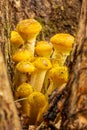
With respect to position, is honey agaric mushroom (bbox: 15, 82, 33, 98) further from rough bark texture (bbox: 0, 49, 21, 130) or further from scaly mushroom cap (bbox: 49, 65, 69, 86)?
rough bark texture (bbox: 0, 49, 21, 130)

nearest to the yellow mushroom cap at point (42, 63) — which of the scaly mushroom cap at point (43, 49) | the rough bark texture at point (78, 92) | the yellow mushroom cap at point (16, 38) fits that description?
the scaly mushroom cap at point (43, 49)

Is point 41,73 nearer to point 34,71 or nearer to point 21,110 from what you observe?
point 34,71

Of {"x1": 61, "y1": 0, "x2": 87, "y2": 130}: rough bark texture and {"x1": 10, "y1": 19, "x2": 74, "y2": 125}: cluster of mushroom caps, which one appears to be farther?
{"x1": 10, "y1": 19, "x2": 74, "y2": 125}: cluster of mushroom caps

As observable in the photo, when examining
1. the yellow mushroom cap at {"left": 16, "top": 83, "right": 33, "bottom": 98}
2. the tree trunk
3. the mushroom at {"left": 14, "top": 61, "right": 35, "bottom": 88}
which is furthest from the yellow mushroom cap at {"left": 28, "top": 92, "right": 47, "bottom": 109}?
the tree trunk

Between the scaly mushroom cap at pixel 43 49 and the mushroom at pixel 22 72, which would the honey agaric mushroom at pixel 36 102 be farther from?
→ the scaly mushroom cap at pixel 43 49

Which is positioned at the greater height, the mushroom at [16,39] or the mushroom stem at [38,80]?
the mushroom at [16,39]

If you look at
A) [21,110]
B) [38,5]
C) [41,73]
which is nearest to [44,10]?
[38,5]

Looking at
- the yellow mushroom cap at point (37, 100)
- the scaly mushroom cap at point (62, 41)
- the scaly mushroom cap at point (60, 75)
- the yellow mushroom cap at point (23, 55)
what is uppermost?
the scaly mushroom cap at point (62, 41)

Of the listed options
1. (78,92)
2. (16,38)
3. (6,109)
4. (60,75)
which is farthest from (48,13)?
(6,109)
